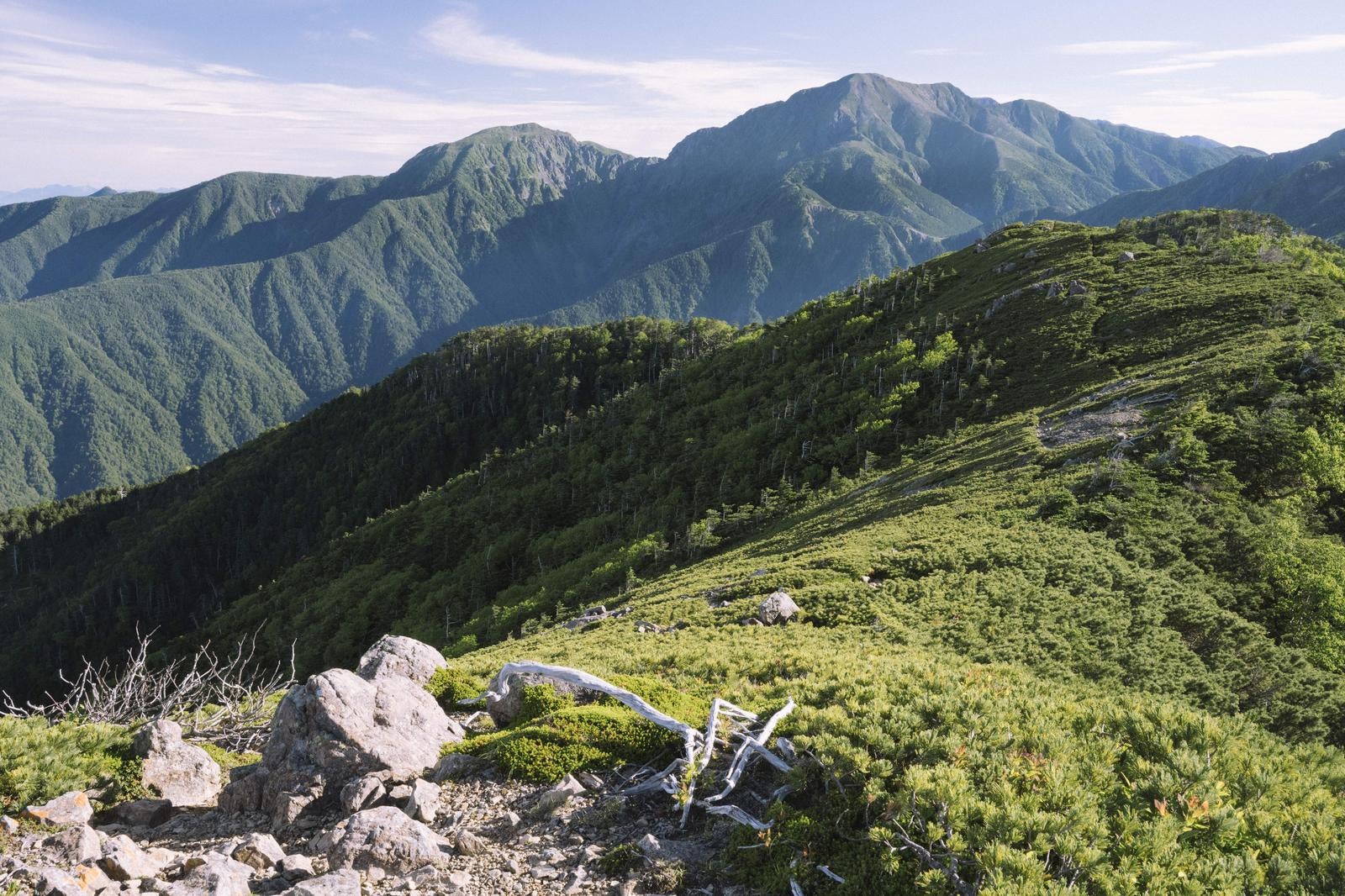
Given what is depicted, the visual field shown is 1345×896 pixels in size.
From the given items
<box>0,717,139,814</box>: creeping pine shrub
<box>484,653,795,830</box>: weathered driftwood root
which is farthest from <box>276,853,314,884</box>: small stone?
<box>0,717,139,814</box>: creeping pine shrub

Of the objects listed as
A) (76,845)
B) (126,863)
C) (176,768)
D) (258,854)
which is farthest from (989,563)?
(76,845)

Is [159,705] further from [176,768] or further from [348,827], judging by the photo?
[348,827]

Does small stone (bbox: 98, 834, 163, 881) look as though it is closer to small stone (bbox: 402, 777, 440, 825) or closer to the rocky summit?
the rocky summit

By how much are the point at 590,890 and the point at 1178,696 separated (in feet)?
54.3

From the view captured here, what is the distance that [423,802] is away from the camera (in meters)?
11.1

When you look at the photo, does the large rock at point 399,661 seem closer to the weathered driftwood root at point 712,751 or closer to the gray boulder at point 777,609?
the weathered driftwood root at point 712,751

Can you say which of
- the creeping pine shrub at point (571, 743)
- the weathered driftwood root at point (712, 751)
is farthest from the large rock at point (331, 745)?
the weathered driftwood root at point (712, 751)

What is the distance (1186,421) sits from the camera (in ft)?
108

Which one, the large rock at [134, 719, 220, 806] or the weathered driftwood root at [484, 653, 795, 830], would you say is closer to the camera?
the weathered driftwood root at [484, 653, 795, 830]

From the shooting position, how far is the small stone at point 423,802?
1094cm

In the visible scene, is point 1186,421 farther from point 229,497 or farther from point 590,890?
point 229,497

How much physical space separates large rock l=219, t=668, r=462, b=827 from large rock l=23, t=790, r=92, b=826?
6.75 feet

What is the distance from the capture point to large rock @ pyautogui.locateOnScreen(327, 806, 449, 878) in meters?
9.74

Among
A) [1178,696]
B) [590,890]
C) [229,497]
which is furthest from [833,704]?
[229,497]
